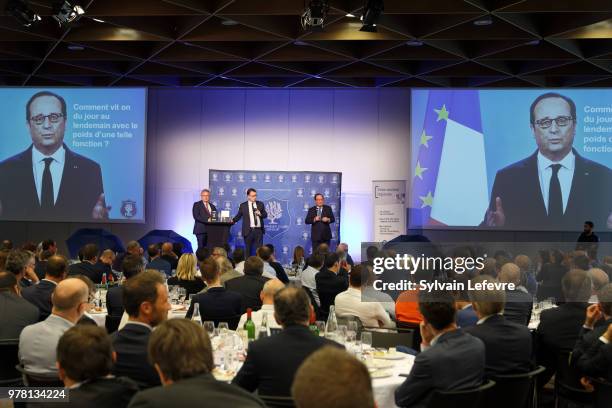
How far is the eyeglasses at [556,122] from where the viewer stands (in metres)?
13.7

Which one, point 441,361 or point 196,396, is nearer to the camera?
point 196,396

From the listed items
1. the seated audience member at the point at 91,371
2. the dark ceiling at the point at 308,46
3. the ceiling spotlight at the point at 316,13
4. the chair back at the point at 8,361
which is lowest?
the chair back at the point at 8,361

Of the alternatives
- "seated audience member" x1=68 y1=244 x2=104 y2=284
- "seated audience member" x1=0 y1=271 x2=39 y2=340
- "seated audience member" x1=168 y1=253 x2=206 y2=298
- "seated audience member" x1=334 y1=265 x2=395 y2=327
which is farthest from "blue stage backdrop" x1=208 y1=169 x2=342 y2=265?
"seated audience member" x1=0 y1=271 x2=39 y2=340

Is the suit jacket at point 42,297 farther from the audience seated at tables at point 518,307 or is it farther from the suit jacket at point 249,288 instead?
the audience seated at tables at point 518,307

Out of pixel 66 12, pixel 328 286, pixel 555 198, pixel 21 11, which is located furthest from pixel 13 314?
pixel 555 198

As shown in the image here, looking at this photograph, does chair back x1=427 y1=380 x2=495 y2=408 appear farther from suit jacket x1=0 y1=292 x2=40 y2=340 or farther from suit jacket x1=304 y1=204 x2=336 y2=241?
suit jacket x1=304 y1=204 x2=336 y2=241

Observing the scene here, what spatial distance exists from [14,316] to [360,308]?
107 inches

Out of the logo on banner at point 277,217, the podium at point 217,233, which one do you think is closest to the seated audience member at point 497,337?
the podium at point 217,233

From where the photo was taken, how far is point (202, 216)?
1372cm

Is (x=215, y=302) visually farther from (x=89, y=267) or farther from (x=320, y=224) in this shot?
(x=320, y=224)

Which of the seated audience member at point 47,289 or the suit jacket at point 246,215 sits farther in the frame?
the suit jacket at point 246,215

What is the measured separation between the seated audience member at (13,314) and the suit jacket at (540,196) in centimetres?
1028

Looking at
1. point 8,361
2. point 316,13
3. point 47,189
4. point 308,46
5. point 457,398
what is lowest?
point 8,361

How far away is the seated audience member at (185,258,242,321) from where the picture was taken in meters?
5.96
